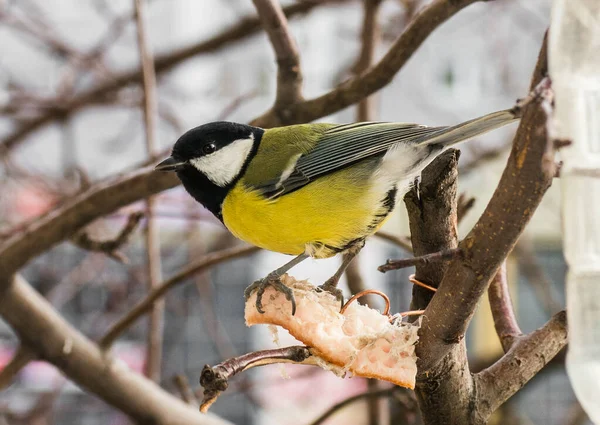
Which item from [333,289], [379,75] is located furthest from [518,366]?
[379,75]

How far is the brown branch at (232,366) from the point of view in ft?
2.61

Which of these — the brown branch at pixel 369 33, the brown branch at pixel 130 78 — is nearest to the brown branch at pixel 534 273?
the brown branch at pixel 369 33

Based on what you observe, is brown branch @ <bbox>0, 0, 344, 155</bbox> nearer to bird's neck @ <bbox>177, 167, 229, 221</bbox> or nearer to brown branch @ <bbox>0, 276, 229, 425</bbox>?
brown branch @ <bbox>0, 276, 229, 425</bbox>

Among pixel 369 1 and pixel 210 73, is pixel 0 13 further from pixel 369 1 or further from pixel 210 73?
pixel 210 73

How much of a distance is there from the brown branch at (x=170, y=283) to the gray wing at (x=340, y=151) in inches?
13.3

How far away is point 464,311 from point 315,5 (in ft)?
5.63

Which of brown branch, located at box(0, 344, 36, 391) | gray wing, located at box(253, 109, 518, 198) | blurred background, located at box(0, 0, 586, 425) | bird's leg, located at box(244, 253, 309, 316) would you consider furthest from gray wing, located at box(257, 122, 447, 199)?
blurred background, located at box(0, 0, 586, 425)

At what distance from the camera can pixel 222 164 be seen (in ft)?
4.87

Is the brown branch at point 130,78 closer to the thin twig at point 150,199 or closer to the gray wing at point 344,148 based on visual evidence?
the thin twig at point 150,199

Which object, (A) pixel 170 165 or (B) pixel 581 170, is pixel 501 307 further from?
(A) pixel 170 165

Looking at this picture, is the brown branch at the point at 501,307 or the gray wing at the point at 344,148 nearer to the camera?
the brown branch at the point at 501,307

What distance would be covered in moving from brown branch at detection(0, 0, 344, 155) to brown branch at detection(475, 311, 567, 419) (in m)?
1.77

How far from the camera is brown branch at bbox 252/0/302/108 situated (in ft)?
4.84

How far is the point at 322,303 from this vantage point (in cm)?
111
